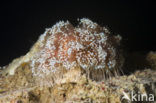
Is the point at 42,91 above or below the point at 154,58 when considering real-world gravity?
below

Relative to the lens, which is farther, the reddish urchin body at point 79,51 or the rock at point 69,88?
the reddish urchin body at point 79,51

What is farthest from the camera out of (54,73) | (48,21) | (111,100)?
(48,21)

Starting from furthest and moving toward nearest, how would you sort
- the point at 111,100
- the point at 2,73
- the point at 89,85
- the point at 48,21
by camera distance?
1. the point at 48,21
2. the point at 2,73
3. the point at 89,85
4. the point at 111,100

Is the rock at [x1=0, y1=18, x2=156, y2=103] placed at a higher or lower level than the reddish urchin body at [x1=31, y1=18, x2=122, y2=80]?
lower

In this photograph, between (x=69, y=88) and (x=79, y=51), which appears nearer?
(x=69, y=88)

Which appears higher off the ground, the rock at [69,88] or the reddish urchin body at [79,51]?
the reddish urchin body at [79,51]

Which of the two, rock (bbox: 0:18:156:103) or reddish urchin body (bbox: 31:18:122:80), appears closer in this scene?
rock (bbox: 0:18:156:103)

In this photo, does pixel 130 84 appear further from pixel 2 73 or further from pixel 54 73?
pixel 2 73

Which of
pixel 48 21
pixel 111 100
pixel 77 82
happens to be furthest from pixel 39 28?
pixel 111 100
